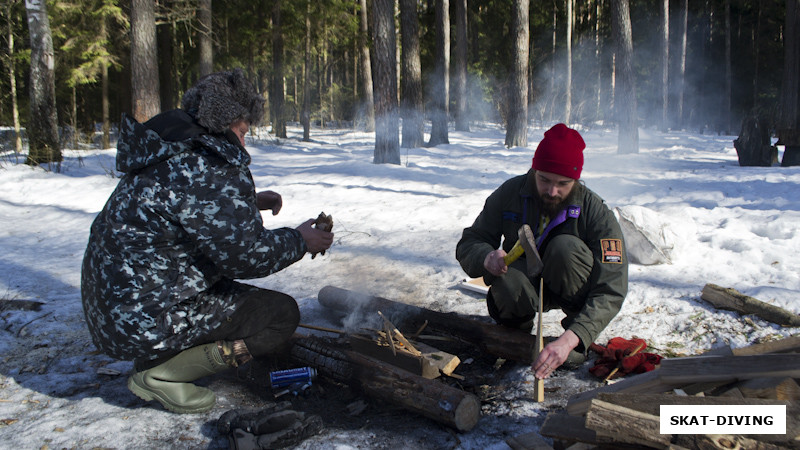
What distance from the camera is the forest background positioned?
1120 centimetres

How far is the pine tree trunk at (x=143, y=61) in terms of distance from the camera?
414 inches

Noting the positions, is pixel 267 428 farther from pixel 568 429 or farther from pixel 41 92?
pixel 41 92

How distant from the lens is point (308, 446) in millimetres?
2367

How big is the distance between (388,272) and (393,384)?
2356mm

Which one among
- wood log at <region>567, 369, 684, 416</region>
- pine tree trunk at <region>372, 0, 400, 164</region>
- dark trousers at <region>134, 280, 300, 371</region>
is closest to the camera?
wood log at <region>567, 369, 684, 416</region>

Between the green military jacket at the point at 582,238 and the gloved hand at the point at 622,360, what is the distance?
1.33ft

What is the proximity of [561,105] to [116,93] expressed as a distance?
21.2m

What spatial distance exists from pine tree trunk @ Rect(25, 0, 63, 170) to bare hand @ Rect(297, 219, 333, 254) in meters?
10.4

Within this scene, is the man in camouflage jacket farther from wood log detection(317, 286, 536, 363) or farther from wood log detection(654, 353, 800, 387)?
wood log detection(654, 353, 800, 387)

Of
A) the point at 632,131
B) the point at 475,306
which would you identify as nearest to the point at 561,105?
the point at 632,131

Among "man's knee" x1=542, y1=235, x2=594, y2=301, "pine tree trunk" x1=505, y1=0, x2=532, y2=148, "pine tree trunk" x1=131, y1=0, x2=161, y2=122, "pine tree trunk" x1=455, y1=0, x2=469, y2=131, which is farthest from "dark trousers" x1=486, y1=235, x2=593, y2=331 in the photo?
"pine tree trunk" x1=455, y1=0, x2=469, y2=131

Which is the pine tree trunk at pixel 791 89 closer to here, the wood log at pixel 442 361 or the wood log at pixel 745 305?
the wood log at pixel 745 305

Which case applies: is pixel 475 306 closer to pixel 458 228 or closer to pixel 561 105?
pixel 458 228

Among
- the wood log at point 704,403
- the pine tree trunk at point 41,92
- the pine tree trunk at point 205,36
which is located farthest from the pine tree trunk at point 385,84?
the wood log at point 704,403
